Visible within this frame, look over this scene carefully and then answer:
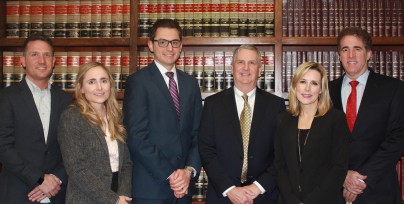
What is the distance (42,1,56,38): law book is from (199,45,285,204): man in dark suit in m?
1.62

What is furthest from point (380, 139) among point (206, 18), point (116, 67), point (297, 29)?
point (116, 67)

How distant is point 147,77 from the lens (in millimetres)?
2680

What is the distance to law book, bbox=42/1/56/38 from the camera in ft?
11.7

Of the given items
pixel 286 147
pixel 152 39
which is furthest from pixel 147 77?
pixel 286 147

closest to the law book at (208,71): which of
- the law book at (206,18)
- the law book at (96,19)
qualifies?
the law book at (206,18)

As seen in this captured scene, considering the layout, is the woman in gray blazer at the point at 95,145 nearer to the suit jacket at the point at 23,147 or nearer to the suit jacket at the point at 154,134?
the suit jacket at the point at 154,134

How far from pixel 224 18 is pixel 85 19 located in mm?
1149

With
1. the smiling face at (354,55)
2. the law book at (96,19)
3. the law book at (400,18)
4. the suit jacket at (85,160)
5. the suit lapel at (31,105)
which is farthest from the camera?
the law book at (96,19)

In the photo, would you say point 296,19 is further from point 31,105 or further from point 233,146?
point 31,105

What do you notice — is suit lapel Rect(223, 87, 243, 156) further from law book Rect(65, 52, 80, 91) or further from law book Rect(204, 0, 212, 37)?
law book Rect(65, 52, 80, 91)

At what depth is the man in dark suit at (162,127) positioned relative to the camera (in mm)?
2545

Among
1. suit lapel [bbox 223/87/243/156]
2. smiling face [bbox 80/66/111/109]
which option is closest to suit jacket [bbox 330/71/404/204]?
suit lapel [bbox 223/87/243/156]

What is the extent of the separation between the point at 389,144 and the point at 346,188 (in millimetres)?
371

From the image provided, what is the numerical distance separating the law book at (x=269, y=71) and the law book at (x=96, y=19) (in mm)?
1394
